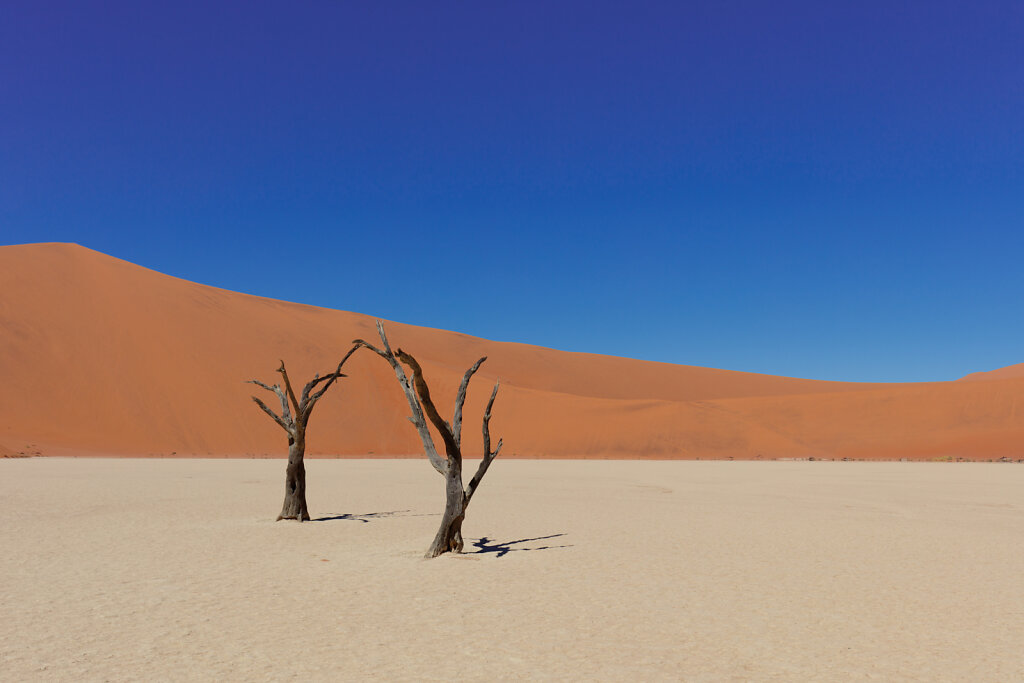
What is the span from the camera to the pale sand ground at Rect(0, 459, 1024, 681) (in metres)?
6.00

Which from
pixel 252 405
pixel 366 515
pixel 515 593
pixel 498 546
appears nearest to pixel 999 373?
pixel 252 405

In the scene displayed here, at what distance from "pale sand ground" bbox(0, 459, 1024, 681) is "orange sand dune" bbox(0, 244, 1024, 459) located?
30.9 m

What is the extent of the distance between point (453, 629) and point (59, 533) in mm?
9361

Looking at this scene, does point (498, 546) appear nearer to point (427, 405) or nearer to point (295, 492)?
point (427, 405)

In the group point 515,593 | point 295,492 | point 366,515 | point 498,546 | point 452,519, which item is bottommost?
point 515,593

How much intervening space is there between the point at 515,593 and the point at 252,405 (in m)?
47.1

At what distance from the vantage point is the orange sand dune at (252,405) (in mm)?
45625

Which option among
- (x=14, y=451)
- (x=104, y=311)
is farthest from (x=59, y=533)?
(x=104, y=311)

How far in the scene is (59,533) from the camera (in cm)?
1273

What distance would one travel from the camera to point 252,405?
170 feet

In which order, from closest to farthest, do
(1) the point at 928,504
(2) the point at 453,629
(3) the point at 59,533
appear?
(2) the point at 453,629 → (3) the point at 59,533 → (1) the point at 928,504

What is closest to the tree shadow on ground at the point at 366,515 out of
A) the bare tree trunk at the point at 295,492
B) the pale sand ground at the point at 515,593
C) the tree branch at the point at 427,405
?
the pale sand ground at the point at 515,593

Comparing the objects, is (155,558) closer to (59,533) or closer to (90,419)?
(59,533)

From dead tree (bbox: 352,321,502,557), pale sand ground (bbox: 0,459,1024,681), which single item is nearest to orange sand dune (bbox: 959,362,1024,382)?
pale sand ground (bbox: 0,459,1024,681)
